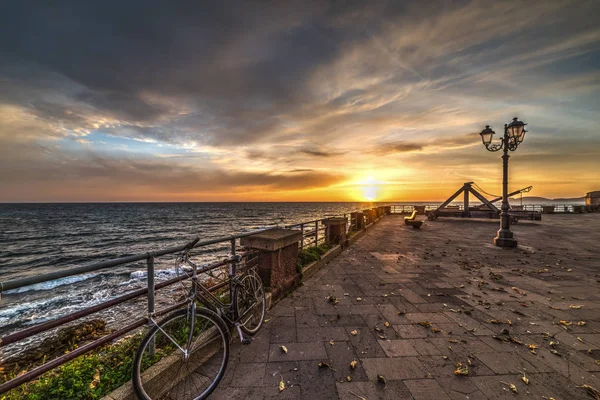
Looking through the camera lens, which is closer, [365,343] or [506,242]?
[365,343]

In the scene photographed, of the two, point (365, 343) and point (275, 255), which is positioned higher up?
point (275, 255)

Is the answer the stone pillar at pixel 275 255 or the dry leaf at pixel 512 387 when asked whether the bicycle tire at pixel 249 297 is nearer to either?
the stone pillar at pixel 275 255

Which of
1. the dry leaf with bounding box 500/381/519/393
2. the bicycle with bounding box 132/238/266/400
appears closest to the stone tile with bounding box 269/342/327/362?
the bicycle with bounding box 132/238/266/400

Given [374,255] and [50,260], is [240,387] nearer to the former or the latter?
[374,255]

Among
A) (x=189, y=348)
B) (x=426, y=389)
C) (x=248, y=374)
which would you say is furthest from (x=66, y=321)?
(x=426, y=389)

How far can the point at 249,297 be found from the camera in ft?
13.3

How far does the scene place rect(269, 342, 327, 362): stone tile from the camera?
3.33m

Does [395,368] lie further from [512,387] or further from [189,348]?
[189,348]

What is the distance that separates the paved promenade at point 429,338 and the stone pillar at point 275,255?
37 cm

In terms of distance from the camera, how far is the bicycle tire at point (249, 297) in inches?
146

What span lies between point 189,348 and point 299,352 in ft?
4.74

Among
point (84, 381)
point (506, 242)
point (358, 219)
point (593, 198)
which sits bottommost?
point (84, 381)

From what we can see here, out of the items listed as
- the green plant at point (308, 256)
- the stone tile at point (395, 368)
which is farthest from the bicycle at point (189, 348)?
the green plant at point (308, 256)

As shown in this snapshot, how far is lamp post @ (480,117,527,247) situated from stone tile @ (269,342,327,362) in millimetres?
10843
